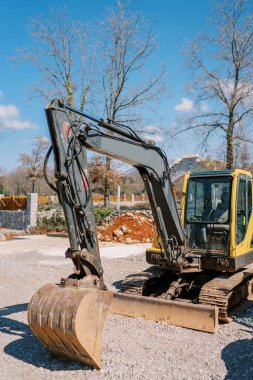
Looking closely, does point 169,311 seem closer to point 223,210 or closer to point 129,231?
point 223,210

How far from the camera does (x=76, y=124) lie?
5262 mm

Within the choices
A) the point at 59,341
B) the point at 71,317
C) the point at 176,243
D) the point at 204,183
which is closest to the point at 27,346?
the point at 59,341

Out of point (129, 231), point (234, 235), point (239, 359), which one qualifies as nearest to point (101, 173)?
point (129, 231)

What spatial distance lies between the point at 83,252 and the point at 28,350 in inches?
58.3

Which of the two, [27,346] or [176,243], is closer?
[27,346]

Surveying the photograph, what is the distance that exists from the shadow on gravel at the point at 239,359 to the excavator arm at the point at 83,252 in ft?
1.95

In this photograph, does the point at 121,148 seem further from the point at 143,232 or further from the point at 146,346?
the point at 143,232

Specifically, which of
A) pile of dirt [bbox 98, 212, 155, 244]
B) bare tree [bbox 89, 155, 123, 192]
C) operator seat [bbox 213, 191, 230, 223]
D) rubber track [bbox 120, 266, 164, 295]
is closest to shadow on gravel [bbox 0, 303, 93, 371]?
rubber track [bbox 120, 266, 164, 295]

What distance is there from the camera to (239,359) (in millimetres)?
5121

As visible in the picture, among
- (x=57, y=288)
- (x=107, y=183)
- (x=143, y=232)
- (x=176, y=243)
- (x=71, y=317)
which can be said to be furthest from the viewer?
(x=107, y=183)

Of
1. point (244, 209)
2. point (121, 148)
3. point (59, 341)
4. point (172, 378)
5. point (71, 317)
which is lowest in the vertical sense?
point (172, 378)

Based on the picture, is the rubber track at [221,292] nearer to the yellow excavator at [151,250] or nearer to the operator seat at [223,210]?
the yellow excavator at [151,250]

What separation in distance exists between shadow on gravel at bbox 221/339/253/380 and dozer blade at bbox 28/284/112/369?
152cm

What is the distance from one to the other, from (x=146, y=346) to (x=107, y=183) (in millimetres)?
21929
